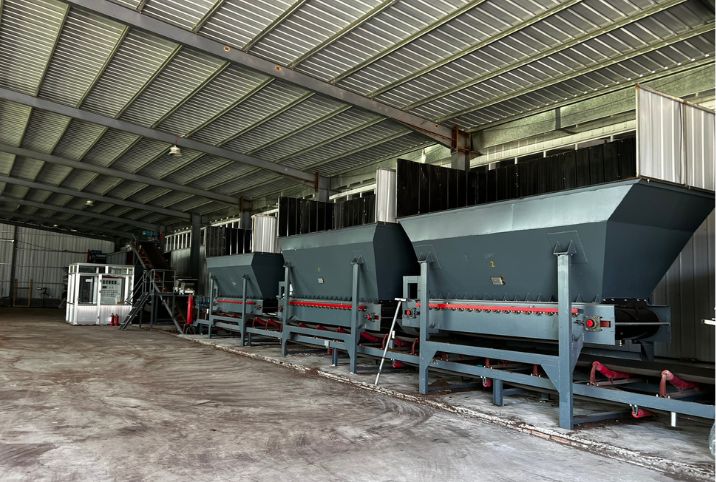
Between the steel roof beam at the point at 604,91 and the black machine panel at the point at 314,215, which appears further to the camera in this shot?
the black machine panel at the point at 314,215

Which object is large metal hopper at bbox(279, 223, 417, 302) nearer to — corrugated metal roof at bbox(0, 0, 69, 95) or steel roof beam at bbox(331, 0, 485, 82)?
steel roof beam at bbox(331, 0, 485, 82)

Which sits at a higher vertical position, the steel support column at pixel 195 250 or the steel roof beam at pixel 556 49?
the steel roof beam at pixel 556 49

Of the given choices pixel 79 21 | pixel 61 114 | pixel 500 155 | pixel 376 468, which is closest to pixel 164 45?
pixel 79 21

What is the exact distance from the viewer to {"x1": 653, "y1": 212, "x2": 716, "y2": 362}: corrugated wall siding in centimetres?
870

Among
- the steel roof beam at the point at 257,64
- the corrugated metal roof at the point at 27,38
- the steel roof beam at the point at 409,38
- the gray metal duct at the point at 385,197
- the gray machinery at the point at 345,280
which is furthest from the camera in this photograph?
the corrugated metal roof at the point at 27,38

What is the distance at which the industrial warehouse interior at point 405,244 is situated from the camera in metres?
5.38

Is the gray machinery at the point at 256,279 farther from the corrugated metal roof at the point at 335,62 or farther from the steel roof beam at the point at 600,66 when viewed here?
the steel roof beam at the point at 600,66

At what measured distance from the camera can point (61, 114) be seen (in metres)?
13.6

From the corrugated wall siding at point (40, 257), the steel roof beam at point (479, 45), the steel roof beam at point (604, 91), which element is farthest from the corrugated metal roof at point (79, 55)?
the corrugated wall siding at point (40, 257)

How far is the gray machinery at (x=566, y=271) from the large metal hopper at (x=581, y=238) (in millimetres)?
13

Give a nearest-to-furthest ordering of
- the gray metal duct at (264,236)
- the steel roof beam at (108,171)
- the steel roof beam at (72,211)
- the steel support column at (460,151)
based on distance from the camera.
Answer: the steel support column at (460,151) → the gray metal duct at (264,236) → the steel roof beam at (108,171) → the steel roof beam at (72,211)

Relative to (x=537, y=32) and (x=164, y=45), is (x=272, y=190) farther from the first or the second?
(x=537, y=32)

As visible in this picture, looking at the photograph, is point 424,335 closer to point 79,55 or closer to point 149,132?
point 79,55

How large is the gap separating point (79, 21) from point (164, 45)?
147 centimetres
